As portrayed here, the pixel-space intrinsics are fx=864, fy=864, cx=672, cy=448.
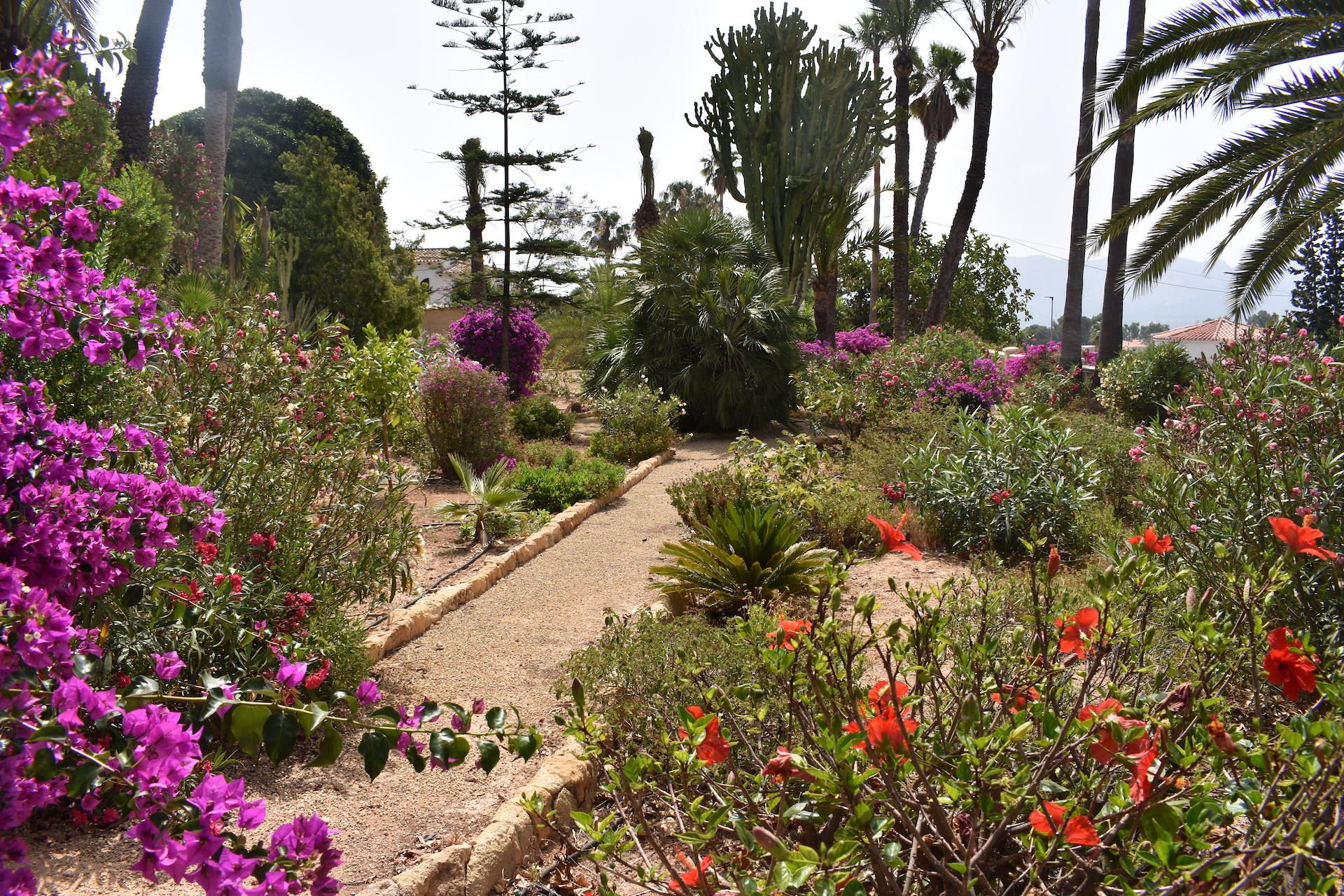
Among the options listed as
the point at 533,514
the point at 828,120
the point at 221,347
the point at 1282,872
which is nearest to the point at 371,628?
the point at 221,347

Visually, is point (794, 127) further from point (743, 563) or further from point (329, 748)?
point (329, 748)

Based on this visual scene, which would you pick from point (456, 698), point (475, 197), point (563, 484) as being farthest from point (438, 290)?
point (456, 698)

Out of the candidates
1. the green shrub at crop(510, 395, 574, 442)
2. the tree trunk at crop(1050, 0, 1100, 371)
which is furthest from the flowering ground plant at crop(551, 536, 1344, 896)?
the tree trunk at crop(1050, 0, 1100, 371)

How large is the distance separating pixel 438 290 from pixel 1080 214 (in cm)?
1406

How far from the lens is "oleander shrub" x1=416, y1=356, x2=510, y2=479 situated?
28.1 ft

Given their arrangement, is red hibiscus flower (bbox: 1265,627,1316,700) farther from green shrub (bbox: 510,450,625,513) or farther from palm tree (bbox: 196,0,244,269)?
palm tree (bbox: 196,0,244,269)

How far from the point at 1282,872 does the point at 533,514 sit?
19.4 feet

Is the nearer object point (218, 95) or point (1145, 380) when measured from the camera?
point (1145, 380)

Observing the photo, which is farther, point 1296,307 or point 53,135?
point 1296,307

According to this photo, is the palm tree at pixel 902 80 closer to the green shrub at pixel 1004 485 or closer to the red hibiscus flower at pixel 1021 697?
the green shrub at pixel 1004 485

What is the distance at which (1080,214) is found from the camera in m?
15.0

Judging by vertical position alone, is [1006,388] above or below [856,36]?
below

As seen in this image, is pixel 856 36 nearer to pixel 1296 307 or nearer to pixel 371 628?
pixel 1296 307

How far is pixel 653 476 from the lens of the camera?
9.57m
